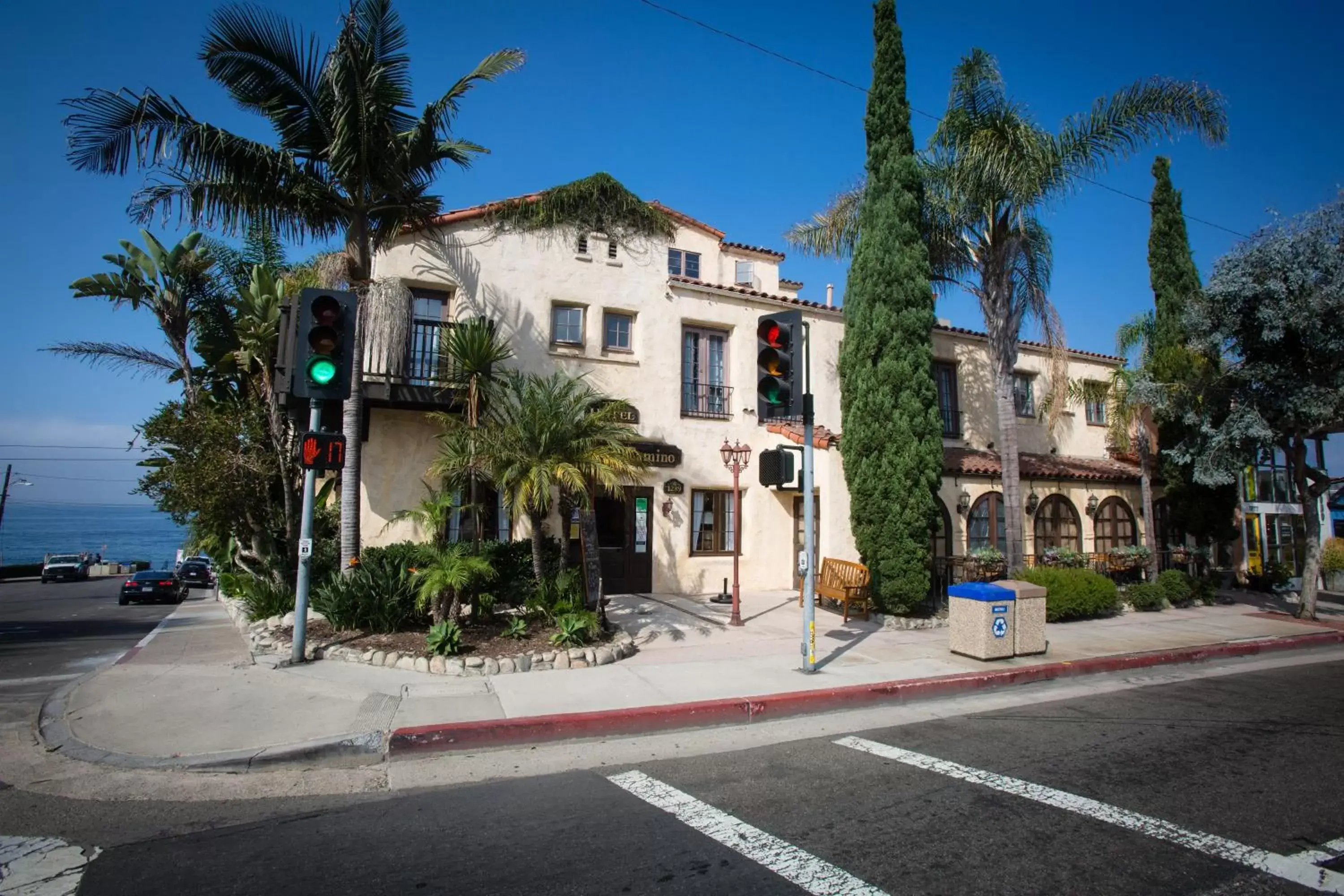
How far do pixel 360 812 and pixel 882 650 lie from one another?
7.20m

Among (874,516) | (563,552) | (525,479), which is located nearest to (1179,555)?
(874,516)

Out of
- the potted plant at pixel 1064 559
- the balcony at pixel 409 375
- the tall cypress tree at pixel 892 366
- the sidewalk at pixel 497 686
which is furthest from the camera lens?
the potted plant at pixel 1064 559

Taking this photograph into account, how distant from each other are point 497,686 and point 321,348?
418 centimetres

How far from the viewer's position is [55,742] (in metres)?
5.70

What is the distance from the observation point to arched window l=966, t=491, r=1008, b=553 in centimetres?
1614

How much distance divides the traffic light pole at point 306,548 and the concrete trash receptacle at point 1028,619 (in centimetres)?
877

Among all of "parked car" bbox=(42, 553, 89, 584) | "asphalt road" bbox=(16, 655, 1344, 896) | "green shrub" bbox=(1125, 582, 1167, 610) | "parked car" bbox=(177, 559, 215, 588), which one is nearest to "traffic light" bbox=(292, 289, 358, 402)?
"asphalt road" bbox=(16, 655, 1344, 896)

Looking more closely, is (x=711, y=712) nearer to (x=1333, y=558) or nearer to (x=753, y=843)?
(x=753, y=843)

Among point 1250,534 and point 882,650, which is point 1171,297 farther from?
point 882,650

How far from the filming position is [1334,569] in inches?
818

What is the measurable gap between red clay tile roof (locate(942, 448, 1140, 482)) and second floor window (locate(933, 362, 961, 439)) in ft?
1.93

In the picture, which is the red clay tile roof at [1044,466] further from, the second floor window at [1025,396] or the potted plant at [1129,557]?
the potted plant at [1129,557]

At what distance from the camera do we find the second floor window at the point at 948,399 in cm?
1814

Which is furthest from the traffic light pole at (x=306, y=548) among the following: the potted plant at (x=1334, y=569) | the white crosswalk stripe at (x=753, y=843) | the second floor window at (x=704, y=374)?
the potted plant at (x=1334, y=569)
